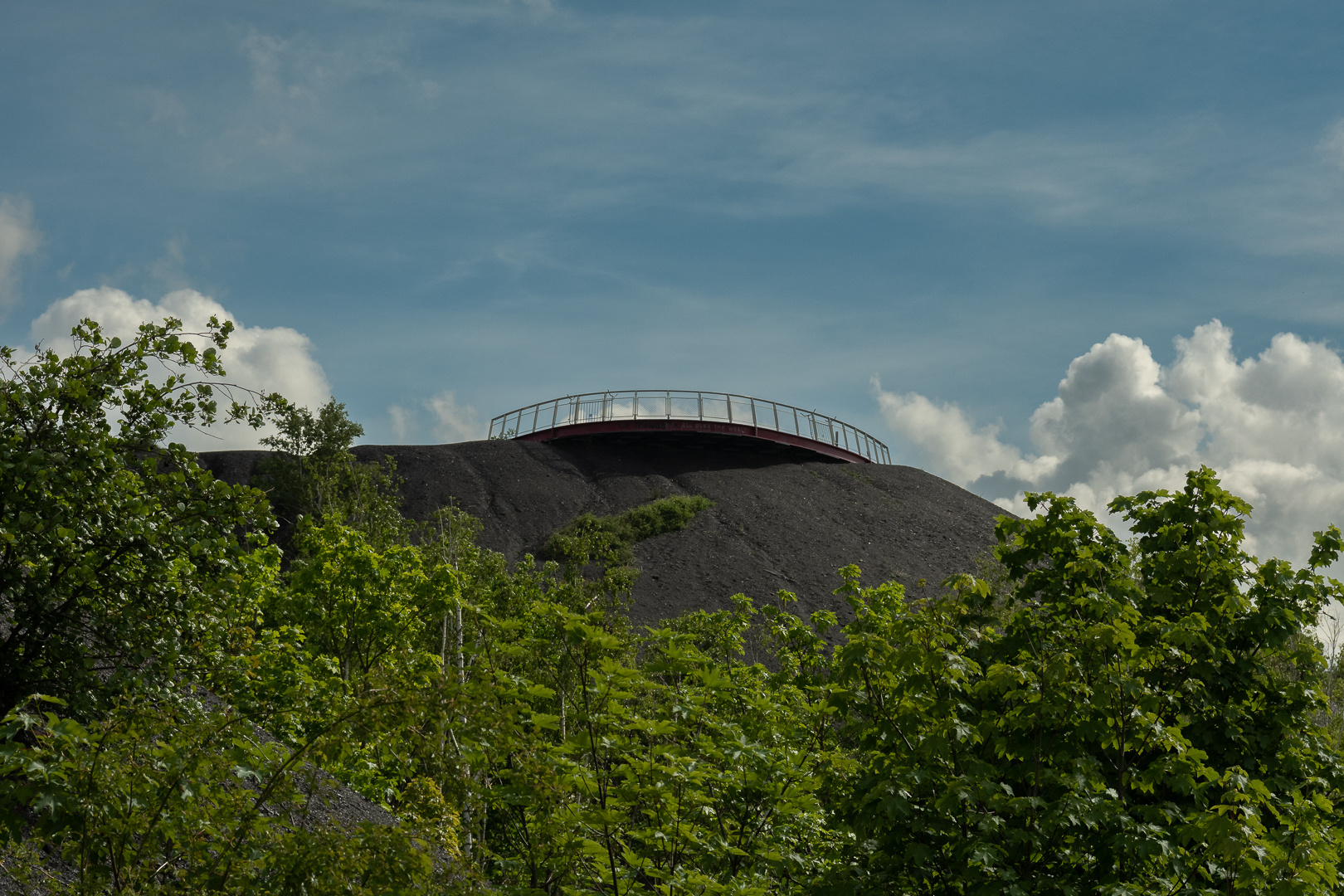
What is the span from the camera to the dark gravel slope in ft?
122

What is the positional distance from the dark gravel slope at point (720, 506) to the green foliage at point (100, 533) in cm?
2557

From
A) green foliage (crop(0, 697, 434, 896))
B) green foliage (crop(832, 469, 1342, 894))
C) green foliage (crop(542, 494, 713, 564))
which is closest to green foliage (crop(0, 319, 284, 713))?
green foliage (crop(0, 697, 434, 896))

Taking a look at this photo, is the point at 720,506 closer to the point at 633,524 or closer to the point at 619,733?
the point at 633,524

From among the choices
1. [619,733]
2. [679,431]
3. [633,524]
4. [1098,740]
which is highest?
[679,431]

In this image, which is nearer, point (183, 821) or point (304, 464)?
point (183, 821)

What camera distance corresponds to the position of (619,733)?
7910 millimetres

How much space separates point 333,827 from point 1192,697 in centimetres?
743

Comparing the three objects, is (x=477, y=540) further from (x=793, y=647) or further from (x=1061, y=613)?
(x=1061, y=613)

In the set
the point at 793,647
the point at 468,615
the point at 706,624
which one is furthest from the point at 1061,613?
the point at 468,615

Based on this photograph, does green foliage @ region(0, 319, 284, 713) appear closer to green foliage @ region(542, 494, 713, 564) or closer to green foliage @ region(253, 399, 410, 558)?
green foliage @ region(253, 399, 410, 558)

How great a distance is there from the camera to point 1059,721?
7.24 metres

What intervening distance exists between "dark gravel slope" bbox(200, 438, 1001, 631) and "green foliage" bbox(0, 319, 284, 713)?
1007 inches

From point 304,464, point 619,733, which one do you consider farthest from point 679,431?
point 619,733

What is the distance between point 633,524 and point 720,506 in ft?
14.8
